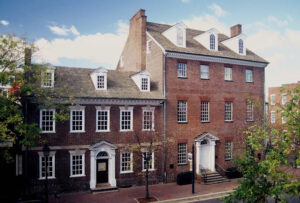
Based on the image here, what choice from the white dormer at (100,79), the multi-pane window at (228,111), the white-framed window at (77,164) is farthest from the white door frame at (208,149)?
the white-framed window at (77,164)

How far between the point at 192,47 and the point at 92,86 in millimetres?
10443

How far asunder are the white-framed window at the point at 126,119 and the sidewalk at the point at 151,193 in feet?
16.1

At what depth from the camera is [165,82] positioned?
22812 mm

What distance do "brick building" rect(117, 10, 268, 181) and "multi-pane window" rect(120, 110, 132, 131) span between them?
3253 millimetres

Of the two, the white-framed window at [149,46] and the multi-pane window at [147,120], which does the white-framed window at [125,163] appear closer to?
the multi-pane window at [147,120]

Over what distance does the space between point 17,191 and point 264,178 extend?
17131 mm

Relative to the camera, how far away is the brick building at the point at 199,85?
23.2 m

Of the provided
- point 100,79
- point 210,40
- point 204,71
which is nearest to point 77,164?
point 100,79

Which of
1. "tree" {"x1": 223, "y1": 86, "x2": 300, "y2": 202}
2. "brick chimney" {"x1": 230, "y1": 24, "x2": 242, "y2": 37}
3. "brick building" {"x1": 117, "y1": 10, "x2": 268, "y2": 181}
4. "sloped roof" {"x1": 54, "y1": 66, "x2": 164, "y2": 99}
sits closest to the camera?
"tree" {"x1": 223, "y1": 86, "x2": 300, "y2": 202}

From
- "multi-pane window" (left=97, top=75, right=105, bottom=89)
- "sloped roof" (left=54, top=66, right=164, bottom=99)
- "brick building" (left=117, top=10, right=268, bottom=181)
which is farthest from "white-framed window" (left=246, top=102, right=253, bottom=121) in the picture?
"multi-pane window" (left=97, top=75, right=105, bottom=89)

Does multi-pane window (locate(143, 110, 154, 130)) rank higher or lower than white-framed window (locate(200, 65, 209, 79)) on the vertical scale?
lower

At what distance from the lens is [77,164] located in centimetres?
1986

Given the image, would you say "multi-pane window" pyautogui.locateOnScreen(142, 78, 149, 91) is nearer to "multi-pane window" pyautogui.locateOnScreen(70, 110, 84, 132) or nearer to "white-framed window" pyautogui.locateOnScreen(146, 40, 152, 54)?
"white-framed window" pyautogui.locateOnScreen(146, 40, 152, 54)

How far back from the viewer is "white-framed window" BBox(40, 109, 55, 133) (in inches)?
746
